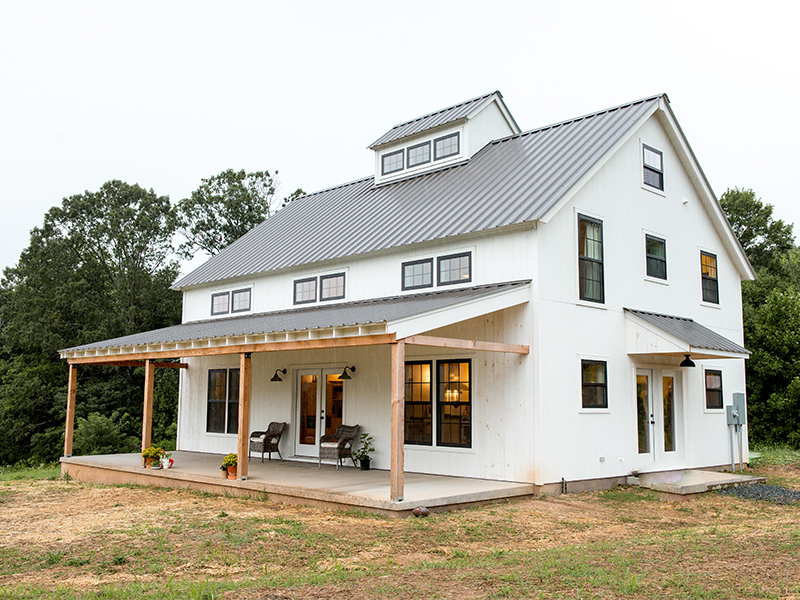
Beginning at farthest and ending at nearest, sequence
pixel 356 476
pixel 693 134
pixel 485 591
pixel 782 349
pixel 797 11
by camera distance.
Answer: pixel 693 134, pixel 782 349, pixel 797 11, pixel 356 476, pixel 485 591

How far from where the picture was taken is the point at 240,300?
16.9 metres

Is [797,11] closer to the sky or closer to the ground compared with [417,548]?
closer to the sky

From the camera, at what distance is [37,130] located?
38000 millimetres

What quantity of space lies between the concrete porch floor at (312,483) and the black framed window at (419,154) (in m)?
7.41

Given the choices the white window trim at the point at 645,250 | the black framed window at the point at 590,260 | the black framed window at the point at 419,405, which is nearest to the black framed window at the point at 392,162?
the black framed window at the point at 590,260

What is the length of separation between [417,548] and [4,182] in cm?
4400

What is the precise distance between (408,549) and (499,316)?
17.2ft

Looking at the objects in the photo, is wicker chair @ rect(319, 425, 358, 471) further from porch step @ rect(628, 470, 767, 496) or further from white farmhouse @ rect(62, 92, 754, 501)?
porch step @ rect(628, 470, 767, 496)

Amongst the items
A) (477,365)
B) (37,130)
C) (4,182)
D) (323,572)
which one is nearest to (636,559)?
(323,572)

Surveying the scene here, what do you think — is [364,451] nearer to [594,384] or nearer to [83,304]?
[594,384]

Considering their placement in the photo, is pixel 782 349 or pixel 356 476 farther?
pixel 782 349

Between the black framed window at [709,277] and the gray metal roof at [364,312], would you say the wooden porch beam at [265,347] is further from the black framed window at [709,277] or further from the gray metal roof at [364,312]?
the black framed window at [709,277]

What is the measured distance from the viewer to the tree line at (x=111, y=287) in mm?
28328

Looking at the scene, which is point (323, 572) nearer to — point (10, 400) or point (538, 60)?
point (10, 400)
